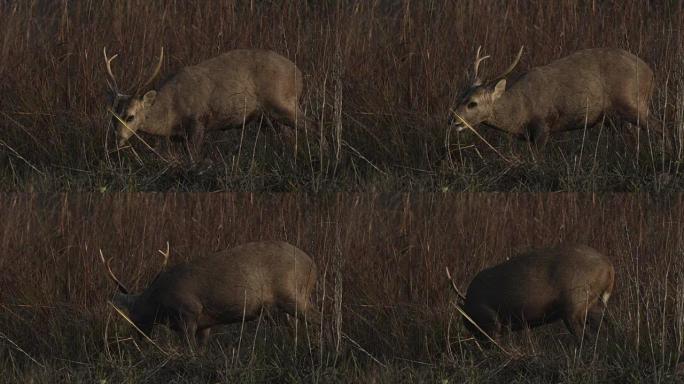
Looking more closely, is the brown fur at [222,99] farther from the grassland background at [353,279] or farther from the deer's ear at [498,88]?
the deer's ear at [498,88]

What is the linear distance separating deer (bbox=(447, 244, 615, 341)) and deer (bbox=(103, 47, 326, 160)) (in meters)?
1.73

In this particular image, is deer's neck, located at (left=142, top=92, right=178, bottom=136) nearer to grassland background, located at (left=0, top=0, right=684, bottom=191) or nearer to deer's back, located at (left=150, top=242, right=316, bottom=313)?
grassland background, located at (left=0, top=0, right=684, bottom=191)

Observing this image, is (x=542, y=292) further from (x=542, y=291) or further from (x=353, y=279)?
(x=353, y=279)

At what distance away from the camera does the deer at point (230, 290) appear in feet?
31.9

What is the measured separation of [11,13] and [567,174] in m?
5.00

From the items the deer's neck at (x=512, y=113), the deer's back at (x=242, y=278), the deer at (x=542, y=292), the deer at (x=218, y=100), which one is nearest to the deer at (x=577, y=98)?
the deer's neck at (x=512, y=113)

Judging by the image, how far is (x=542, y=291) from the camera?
9555 mm

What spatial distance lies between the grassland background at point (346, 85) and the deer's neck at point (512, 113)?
151 mm

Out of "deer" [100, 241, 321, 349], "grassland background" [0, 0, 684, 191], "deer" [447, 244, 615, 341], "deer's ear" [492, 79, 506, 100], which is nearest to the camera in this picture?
"deer" [447, 244, 615, 341]

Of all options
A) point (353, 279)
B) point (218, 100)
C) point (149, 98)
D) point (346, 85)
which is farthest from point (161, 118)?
point (353, 279)

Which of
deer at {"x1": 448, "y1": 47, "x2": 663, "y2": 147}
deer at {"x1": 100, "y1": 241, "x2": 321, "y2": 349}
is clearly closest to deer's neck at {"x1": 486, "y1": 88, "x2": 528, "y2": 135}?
deer at {"x1": 448, "y1": 47, "x2": 663, "y2": 147}

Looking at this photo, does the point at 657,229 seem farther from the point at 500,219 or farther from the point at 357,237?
the point at 357,237

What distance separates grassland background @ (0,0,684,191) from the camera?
10117 millimetres

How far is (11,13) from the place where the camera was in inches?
488
